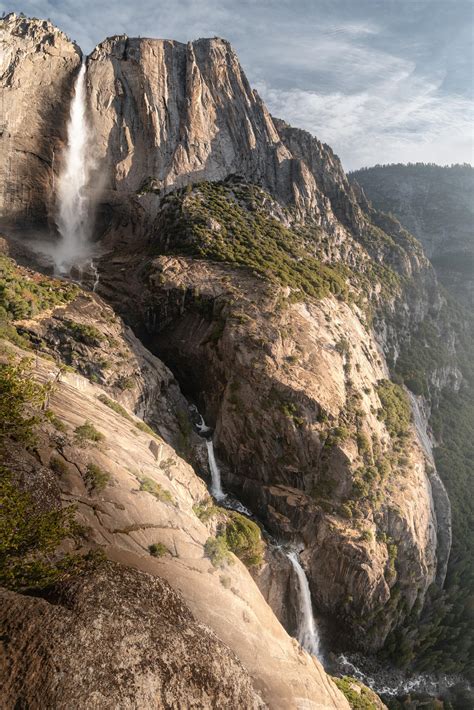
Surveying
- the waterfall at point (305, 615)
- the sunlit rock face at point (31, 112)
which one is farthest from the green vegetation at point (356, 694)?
the sunlit rock face at point (31, 112)

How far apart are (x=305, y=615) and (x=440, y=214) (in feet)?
593

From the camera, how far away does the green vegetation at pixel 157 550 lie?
16.3 meters

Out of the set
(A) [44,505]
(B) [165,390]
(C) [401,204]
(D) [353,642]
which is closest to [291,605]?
(D) [353,642]

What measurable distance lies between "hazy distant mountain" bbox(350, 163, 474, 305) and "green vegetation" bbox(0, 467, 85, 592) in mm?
133793

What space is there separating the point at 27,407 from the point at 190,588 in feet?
35.9

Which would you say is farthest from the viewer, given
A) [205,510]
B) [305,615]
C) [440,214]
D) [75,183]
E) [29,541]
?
[440,214]

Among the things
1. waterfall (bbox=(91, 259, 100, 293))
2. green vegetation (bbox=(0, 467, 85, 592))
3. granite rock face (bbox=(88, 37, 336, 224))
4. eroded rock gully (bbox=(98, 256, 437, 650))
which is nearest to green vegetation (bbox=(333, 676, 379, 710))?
eroded rock gully (bbox=(98, 256, 437, 650))

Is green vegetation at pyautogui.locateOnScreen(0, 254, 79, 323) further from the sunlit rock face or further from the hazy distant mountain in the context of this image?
the hazy distant mountain

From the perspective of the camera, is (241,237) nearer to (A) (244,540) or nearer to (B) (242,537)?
(B) (242,537)

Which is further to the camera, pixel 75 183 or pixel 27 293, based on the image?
pixel 75 183

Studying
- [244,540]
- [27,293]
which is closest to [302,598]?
[244,540]

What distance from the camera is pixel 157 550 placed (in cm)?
1645

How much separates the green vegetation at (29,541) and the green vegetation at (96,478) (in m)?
2.65

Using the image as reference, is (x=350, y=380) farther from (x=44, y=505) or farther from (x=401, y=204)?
(x=401, y=204)
